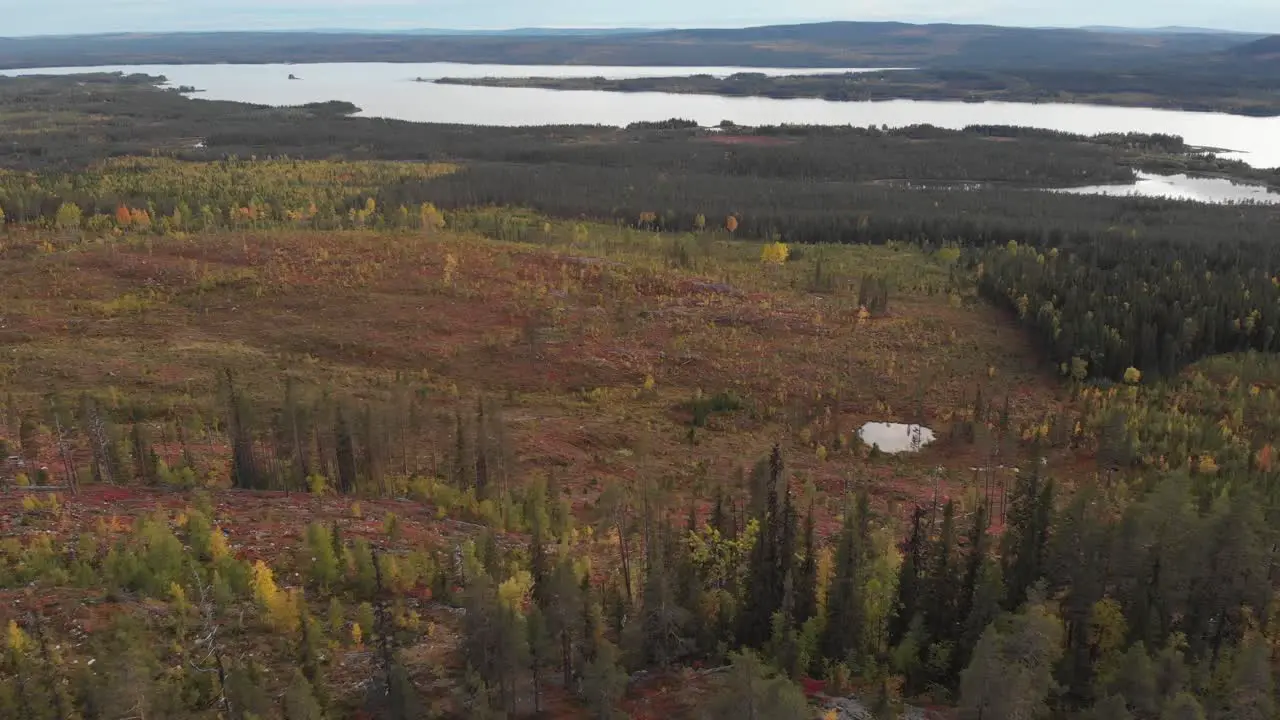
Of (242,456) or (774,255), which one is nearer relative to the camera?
(242,456)

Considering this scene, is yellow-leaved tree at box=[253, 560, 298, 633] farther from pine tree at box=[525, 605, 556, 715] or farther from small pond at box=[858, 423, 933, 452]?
→ small pond at box=[858, 423, 933, 452]

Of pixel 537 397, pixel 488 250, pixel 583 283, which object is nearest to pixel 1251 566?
pixel 537 397

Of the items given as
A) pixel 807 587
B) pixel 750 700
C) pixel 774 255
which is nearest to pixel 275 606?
pixel 750 700

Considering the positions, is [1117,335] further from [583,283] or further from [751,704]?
[751,704]

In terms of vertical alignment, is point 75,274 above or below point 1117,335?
above

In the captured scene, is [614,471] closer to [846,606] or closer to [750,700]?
[846,606]
